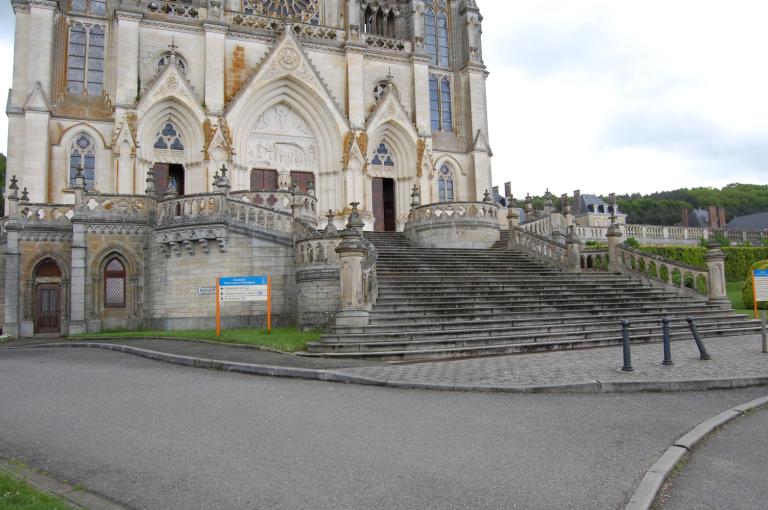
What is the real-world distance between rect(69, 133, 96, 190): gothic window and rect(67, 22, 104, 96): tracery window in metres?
2.20

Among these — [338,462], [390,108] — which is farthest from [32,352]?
[390,108]

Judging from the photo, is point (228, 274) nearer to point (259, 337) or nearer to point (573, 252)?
point (259, 337)

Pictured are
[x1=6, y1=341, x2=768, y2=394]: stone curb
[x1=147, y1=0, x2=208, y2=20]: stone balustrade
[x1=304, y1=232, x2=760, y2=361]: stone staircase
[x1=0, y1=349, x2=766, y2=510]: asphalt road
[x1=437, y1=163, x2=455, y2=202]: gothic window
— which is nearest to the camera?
[x1=0, y1=349, x2=766, y2=510]: asphalt road

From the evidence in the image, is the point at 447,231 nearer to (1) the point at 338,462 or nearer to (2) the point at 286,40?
(2) the point at 286,40

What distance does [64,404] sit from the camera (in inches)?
325

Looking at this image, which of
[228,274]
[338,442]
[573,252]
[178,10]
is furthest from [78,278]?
[338,442]

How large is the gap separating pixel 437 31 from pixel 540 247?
17.4 m

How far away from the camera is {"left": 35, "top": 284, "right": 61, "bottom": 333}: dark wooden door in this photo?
71.8 feet

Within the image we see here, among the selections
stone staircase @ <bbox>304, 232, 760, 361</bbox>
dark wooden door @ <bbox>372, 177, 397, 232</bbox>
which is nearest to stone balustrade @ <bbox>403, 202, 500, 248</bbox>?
stone staircase @ <bbox>304, 232, 760, 361</bbox>

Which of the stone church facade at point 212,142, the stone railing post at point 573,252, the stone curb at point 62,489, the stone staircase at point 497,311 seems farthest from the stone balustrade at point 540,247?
the stone curb at point 62,489

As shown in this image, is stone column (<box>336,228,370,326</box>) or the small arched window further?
the small arched window

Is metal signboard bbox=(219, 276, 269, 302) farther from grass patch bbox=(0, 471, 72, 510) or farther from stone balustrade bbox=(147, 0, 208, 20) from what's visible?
stone balustrade bbox=(147, 0, 208, 20)

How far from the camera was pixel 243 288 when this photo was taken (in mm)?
16312

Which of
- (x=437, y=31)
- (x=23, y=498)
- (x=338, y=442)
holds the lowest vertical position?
(x=338, y=442)
